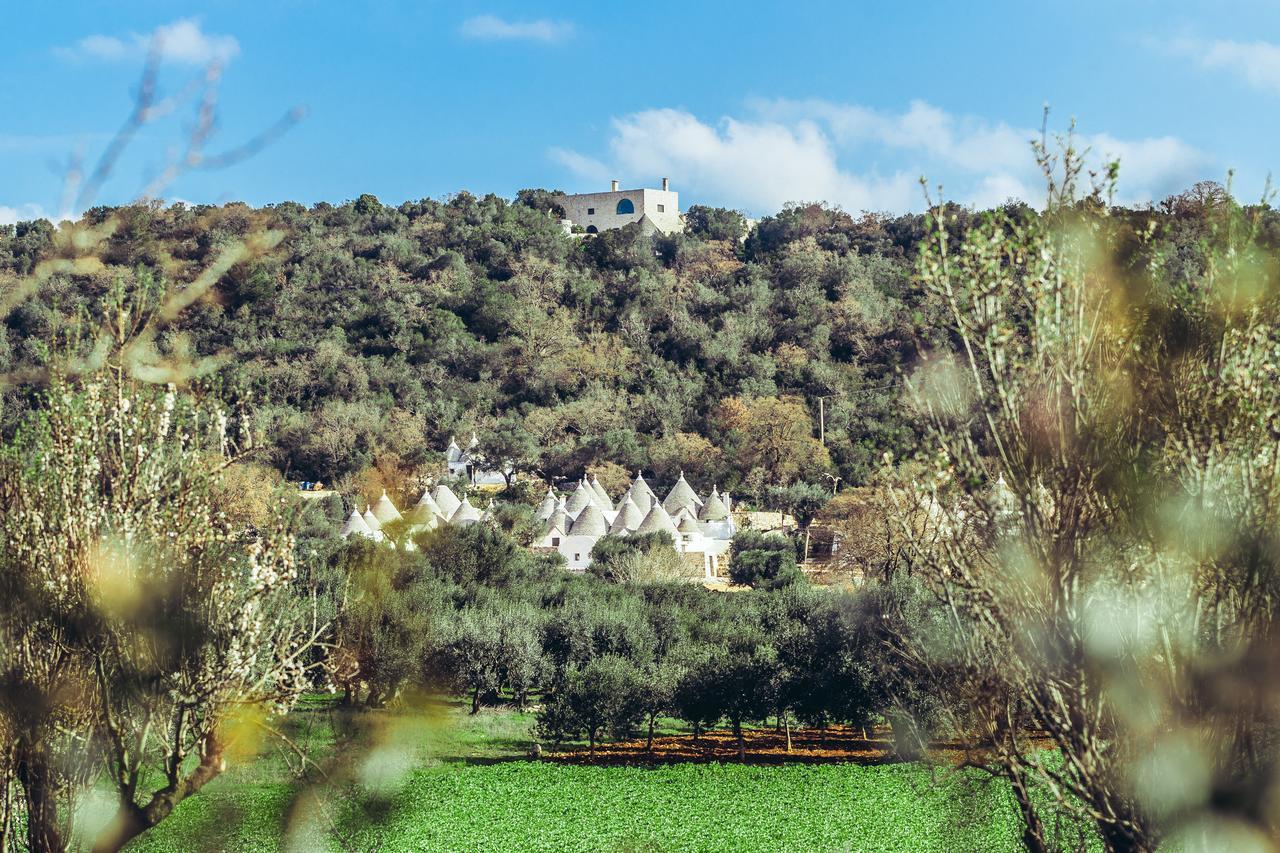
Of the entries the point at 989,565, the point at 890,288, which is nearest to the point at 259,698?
the point at 989,565

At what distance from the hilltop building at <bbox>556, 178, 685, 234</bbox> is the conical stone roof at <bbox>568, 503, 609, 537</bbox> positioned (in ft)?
218

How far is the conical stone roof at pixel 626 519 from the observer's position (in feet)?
164

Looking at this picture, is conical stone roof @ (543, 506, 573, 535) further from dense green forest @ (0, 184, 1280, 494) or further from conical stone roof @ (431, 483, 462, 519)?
dense green forest @ (0, 184, 1280, 494)

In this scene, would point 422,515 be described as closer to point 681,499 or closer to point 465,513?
point 465,513

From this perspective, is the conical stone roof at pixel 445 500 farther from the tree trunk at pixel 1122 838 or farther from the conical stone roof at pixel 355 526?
the tree trunk at pixel 1122 838

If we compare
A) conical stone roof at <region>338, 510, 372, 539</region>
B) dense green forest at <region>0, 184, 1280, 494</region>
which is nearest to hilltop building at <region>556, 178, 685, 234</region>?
dense green forest at <region>0, 184, 1280, 494</region>

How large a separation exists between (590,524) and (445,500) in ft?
29.1

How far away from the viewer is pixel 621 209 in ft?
375

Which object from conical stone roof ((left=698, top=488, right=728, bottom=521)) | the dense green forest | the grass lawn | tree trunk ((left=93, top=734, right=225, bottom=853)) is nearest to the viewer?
tree trunk ((left=93, top=734, right=225, bottom=853))

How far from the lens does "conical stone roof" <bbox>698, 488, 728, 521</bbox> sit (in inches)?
2083

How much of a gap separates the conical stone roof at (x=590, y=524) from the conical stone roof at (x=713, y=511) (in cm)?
538

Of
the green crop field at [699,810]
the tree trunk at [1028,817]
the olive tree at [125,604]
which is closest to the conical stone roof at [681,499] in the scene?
the green crop field at [699,810]

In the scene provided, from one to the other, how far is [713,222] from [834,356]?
108ft

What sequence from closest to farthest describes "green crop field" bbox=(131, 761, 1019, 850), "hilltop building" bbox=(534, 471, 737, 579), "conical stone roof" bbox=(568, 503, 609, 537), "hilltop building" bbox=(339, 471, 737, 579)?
"green crop field" bbox=(131, 761, 1019, 850), "hilltop building" bbox=(339, 471, 737, 579), "hilltop building" bbox=(534, 471, 737, 579), "conical stone roof" bbox=(568, 503, 609, 537)
